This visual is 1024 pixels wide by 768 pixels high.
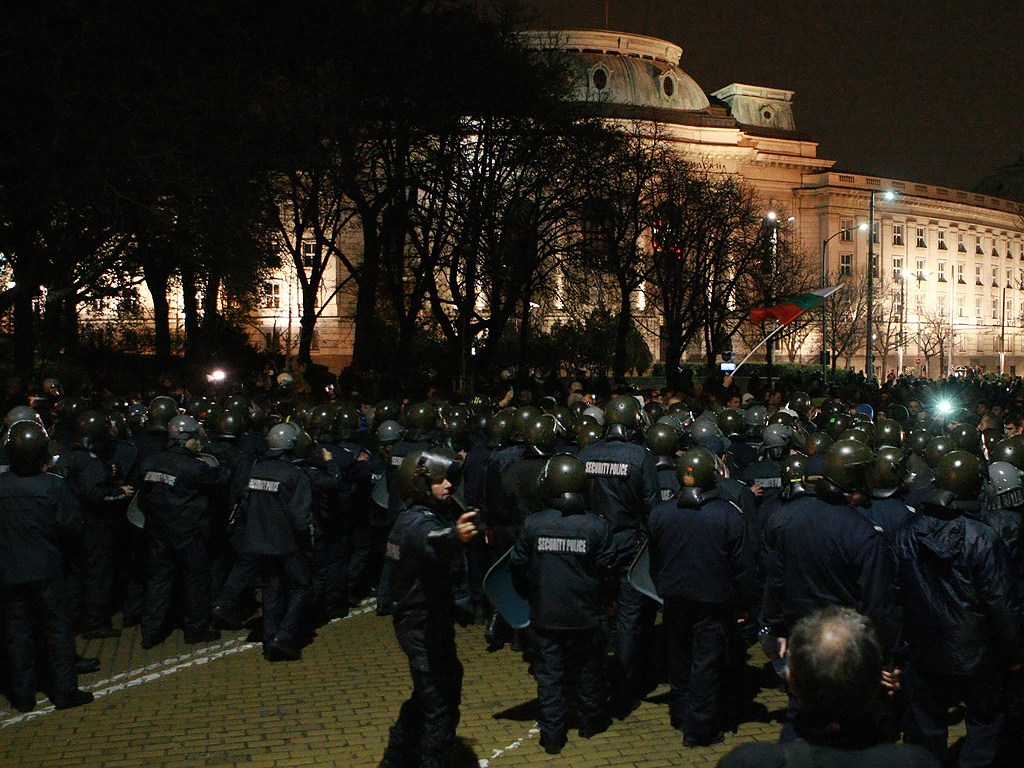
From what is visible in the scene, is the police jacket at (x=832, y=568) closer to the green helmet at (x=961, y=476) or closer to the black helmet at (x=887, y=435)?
the green helmet at (x=961, y=476)

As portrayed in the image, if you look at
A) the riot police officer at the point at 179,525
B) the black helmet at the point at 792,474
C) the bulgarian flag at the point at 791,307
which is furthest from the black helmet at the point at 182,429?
the bulgarian flag at the point at 791,307

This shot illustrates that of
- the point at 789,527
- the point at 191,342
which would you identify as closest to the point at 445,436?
the point at 789,527

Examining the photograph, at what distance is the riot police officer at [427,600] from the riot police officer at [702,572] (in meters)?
1.71

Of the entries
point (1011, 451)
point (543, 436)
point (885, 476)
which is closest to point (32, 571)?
point (543, 436)

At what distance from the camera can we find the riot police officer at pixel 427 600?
5973mm

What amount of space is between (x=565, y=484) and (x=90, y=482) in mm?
4955

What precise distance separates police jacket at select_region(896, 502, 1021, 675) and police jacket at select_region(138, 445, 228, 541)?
625 cm

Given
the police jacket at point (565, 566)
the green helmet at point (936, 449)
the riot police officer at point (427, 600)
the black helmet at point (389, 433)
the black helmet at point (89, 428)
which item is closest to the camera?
the riot police officer at point (427, 600)

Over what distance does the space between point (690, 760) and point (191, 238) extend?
1724 cm

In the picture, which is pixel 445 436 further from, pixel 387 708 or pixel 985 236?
pixel 985 236

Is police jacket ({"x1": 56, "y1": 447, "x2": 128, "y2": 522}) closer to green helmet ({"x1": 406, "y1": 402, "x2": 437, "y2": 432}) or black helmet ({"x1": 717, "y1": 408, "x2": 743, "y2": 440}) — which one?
green helmet ({"x1": 406, "y1": 402, "x2": 437, "y2": 432})

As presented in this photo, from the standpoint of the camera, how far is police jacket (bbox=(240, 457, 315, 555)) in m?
8.95

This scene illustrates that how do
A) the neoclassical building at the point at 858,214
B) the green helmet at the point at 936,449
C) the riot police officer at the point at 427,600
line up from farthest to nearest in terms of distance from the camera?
the neoclassical building at the point at 858,214 < the green helmet at the point at 936,449 < the riot police officer at the point at 427,600

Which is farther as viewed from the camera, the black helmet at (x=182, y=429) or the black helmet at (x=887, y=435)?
the black helmet at (x=887, y=435)
